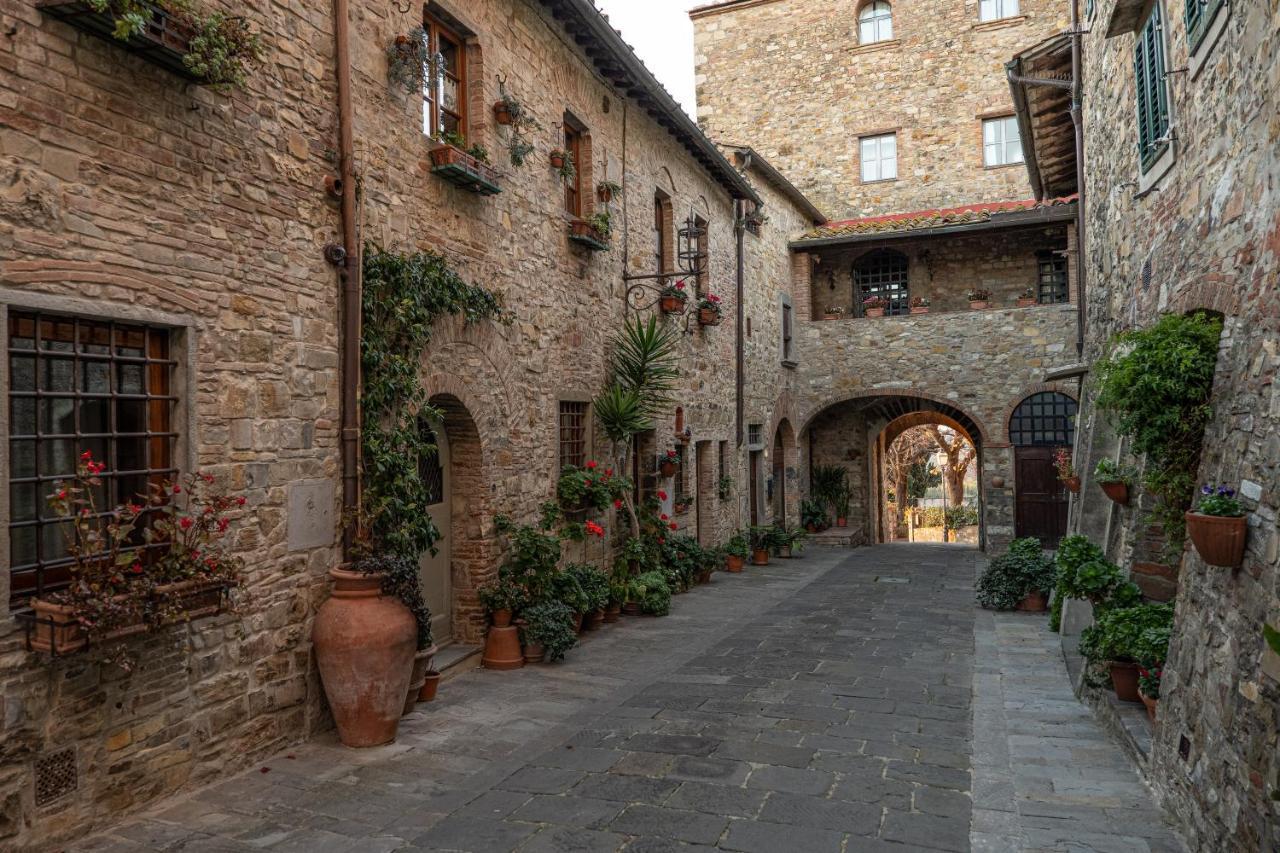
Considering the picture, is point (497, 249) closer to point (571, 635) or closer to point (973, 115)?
point (571, 635)

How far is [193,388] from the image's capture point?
185 inches

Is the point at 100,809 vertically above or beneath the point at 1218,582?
beneath

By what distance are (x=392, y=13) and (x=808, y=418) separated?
41.6 feet

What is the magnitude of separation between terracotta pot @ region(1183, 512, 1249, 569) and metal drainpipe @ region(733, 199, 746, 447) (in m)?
10.7

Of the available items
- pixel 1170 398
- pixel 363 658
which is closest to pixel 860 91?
pixel 1170 398

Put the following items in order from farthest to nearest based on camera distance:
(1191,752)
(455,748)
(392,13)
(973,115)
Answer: (973,115)
(392,13)
(455,748)
(1191,752)

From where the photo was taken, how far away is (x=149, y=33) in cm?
420

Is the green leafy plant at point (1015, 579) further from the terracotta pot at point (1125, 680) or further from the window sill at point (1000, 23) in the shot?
the window sill at point (1000, 23)

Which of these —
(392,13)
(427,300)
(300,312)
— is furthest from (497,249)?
(300,312)

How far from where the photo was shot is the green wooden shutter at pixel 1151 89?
20.9ft

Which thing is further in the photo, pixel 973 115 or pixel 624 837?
pixel 973 115

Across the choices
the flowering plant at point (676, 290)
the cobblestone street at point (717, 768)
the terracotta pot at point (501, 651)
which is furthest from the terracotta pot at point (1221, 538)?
the flowering plant at point (676, 290)

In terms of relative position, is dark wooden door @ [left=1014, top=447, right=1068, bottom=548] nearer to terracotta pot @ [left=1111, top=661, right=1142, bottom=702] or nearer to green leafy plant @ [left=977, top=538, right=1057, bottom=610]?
green leafy plant @ [left=977, top=538, right=1057, bottom=610]

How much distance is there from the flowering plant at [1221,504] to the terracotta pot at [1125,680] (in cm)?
176
